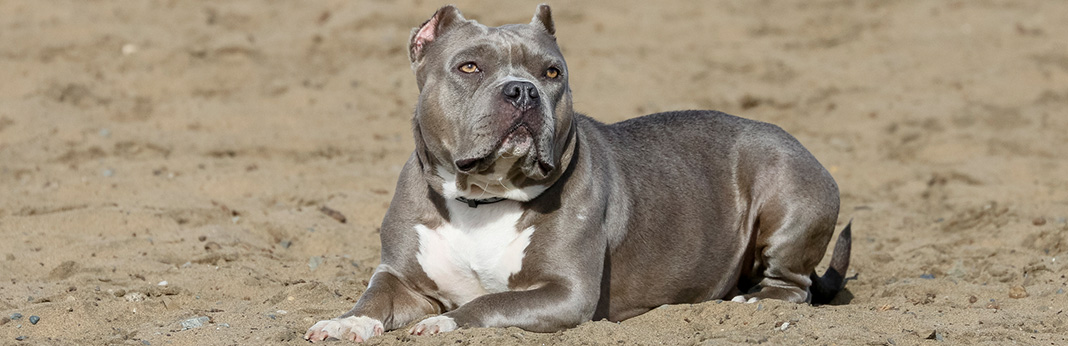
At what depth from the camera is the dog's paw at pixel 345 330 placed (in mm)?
4691

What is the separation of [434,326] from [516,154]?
2.53 ft

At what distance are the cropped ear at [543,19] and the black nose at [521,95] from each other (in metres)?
0.63

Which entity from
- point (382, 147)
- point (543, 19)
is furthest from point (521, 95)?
point (382, 147)

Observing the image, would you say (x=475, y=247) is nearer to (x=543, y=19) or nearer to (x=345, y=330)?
(x=345, y=330)

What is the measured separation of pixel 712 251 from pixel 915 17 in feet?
26.0

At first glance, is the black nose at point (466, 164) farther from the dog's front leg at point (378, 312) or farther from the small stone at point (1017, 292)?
the small stone at point (1017, 292)

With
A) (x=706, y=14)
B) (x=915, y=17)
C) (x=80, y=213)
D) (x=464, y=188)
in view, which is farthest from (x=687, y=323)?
(x=915, y=17)

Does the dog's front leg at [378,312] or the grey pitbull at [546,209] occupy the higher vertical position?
the grey pitbull at [546,209]

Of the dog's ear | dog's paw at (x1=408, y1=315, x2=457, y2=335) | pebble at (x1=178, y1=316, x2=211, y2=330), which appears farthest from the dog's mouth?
pebble at (x1=178, y1=316, x2=211, y2=330)

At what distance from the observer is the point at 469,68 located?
16.3ft

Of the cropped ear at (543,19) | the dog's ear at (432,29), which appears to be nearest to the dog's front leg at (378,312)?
the dog's ear at (432,29)

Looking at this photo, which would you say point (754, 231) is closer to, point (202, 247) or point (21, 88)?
point (202, 247)

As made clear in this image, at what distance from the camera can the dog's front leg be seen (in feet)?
15.5

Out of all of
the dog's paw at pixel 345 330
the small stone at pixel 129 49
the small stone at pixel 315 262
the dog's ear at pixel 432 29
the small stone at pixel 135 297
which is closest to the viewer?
the dog's paw at pixel 345 330
